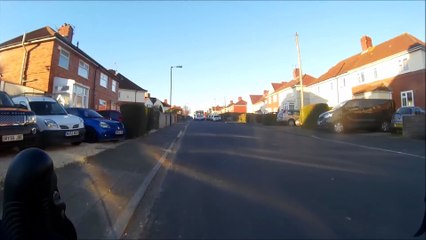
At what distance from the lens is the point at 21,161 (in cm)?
85

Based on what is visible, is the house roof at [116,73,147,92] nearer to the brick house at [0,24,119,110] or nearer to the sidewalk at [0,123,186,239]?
the brick house at [0,24,119,110]

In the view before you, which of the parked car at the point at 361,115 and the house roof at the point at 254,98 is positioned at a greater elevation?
the house roof at the point at 254,98

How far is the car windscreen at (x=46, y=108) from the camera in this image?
10.3 metres

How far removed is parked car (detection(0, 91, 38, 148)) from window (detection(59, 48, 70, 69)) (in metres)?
14.0

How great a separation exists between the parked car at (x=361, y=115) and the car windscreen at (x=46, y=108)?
497 inches

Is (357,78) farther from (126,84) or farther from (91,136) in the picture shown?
(126,84)

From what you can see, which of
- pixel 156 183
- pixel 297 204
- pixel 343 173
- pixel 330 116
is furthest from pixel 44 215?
pixel 330 116

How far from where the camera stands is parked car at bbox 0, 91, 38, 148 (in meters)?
7.20

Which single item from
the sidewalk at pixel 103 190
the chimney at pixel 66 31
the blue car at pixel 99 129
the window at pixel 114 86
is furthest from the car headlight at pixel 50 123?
the window at pixel 114 86

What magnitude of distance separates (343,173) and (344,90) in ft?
99.2

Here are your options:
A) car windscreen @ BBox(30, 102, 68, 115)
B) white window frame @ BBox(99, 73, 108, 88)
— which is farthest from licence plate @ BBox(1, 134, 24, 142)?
white window frame @ BBox(99, 73, 108, 88)

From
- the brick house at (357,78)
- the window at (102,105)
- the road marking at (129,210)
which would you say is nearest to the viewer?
the road marking at (129,210)

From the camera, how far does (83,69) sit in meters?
25.3

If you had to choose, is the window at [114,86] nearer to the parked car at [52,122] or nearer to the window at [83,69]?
the window at [83,69]
